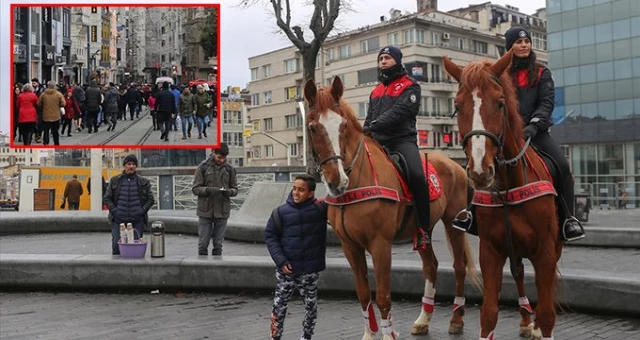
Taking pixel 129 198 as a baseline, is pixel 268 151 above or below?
above

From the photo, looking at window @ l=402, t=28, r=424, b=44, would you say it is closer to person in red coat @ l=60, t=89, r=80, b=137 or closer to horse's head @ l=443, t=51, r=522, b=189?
person in red coat @ l=60, t=89, r=80, b=137

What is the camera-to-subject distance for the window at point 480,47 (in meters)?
80.9

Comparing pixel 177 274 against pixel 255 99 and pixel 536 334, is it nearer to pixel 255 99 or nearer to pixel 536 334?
pixel 536 334

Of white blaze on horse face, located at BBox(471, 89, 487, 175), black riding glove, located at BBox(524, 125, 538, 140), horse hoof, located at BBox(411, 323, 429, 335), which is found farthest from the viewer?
horse hoof, located at BBox(411, 323, 429, 335)

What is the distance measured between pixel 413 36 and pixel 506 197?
70950 mm

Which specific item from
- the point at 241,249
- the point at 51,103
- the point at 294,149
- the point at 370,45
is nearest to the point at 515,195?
the point at 241,249

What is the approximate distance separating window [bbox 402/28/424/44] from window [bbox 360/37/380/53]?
392 cm

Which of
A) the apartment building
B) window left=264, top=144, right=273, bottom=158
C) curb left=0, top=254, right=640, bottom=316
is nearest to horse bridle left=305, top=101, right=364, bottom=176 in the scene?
curb left=0, top=254, right=640, bottom=316

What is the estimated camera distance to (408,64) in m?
74.7

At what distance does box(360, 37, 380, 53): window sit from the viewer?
255 ft

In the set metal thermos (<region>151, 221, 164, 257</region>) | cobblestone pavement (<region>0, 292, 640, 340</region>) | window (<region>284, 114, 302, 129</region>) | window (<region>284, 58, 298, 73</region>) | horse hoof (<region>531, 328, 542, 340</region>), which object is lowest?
cobblestone pavement (<region>0, 292, 640, 340</region>)

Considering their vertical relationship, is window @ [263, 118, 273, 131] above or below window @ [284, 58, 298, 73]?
below

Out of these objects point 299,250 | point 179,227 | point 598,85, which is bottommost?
point 179,227

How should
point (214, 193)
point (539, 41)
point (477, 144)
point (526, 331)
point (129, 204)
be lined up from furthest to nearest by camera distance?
point (539, 41) < point (129, 204) < point (214, 193) < point (526, 331) < point (477, 144)
